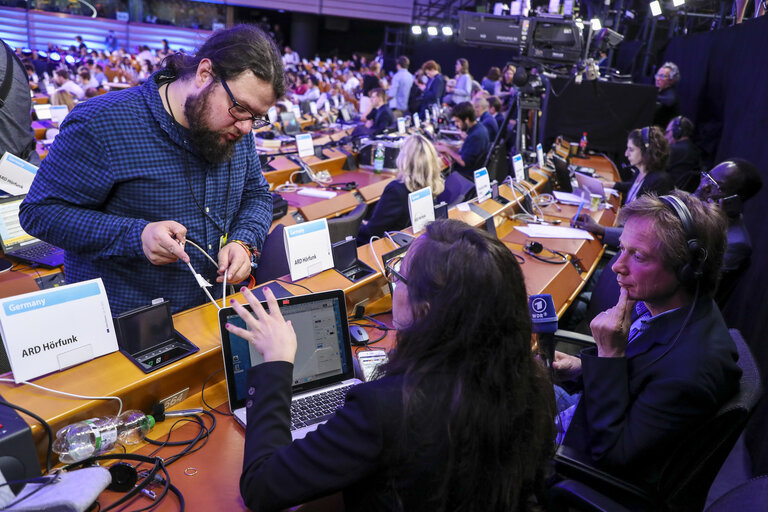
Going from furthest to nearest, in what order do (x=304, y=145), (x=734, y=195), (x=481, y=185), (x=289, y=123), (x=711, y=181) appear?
(x=289, y=123) → (x=304, y=145) → (x=481, y=185) → (x=711, y=181) → (x=734, y=195)

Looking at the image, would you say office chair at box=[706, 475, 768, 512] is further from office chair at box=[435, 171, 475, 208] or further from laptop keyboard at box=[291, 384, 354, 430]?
office chair at box=[435, 171, 475, 208]

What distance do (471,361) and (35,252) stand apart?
2.65m

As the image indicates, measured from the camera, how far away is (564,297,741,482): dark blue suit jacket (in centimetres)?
141

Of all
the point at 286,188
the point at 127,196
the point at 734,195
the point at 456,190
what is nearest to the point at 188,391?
the point at 127,196

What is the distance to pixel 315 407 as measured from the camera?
1.51 meters

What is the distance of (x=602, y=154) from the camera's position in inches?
291

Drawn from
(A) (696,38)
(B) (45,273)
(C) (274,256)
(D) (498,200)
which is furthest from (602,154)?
A: (B) (45,273)

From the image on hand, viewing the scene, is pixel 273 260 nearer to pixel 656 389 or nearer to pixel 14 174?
pixel 14 174

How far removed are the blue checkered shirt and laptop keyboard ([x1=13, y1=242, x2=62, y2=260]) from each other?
1245mm

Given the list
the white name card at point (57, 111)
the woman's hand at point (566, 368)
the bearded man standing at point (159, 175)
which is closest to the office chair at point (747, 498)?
the woman's hand at point (566, 368)

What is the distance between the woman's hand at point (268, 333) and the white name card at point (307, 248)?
0.65 m

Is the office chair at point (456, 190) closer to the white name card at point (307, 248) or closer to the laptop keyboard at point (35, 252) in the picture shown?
the white name card at point (307, 248)

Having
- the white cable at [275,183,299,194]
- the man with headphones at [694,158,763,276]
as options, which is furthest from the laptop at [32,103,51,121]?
the man with headphones at [694,158,763,276]

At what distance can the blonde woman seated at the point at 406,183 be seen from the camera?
384cm
